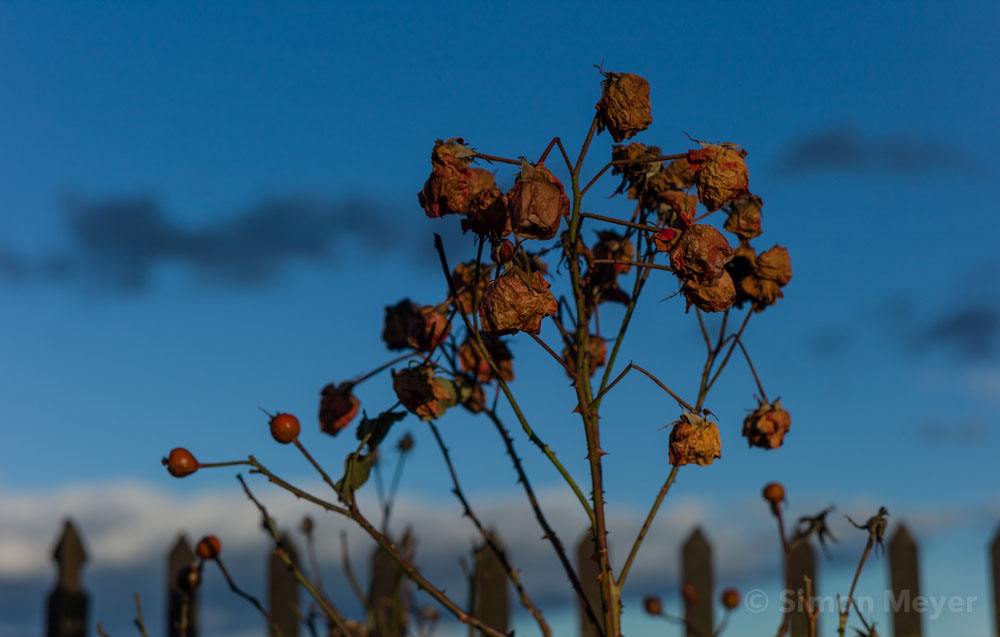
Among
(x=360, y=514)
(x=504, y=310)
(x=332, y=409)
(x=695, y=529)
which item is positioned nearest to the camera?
(x=504, y=310)

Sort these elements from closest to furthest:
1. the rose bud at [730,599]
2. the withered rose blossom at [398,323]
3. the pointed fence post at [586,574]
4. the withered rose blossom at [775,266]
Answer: the withered rose blossom at [775,266] → the withered rose blossom at [398,323] → the rose bud at [730,599] → the pointed fence post at [586,574]

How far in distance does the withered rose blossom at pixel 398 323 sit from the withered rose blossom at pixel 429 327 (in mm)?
93

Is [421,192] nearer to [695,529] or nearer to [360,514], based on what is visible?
[360,514]

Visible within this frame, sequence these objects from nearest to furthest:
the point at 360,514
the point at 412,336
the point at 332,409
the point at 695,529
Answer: the point at 360,514 < the point at 412,336 < the point at 332,409 < the point at 695,529

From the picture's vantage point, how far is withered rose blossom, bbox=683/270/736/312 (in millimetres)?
1185

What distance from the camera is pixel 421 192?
125 centimetres

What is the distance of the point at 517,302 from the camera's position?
3.49 ft

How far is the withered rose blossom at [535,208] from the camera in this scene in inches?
42.0

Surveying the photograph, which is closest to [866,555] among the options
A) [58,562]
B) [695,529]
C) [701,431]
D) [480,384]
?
[701,431]

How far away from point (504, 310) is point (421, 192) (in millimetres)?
246

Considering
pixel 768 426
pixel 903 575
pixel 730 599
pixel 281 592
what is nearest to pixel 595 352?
pixel 768 426

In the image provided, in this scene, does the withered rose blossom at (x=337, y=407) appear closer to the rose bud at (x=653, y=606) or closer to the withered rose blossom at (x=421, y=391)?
the withered rose blossom at (x=421, y=391)

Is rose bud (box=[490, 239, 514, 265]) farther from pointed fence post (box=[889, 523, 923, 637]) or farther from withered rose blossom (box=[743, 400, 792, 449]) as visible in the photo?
pointed fence post (box=[889, 523, 923, 637])

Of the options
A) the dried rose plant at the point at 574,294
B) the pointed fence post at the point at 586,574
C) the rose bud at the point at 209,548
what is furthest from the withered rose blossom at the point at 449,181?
the pointed fence post at the point at 586,574
